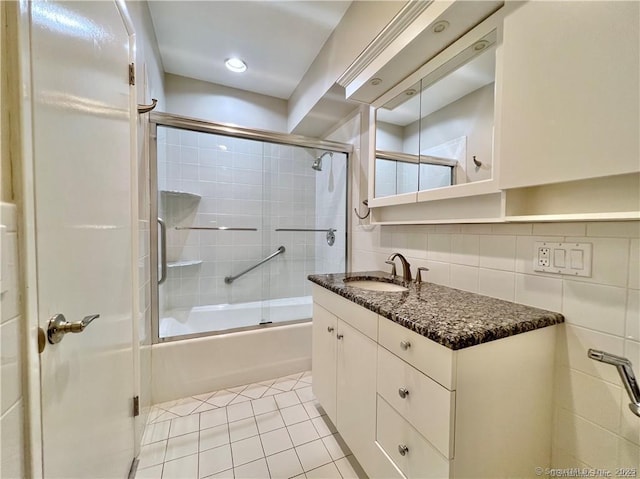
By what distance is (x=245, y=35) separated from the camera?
1882mm

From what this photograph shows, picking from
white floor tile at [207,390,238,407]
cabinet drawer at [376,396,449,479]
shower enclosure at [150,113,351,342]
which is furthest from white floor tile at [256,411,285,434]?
cabinet drawer at [376,396,449,479]

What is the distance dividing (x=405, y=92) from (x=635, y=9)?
921mm

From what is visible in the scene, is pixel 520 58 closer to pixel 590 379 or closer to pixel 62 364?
pixel 590 379

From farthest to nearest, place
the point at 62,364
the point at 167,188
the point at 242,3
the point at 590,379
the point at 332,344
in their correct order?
the point at 167,188 → the point at 242,3 → the point at 332,344 → the point at 590,379 → the point at 62,364

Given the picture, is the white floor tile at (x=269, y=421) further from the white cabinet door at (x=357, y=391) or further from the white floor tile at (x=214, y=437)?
the white cabinet door at (x=357, y=391)

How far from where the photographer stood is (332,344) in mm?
1372

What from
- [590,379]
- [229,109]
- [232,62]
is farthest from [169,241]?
[590,379]

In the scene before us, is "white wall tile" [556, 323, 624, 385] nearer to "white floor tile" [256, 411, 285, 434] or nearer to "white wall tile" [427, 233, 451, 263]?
"white wall tile" [427, 233, 451, 263]

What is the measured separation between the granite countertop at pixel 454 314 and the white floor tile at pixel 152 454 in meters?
1.20

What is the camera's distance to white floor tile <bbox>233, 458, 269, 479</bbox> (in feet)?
3.83

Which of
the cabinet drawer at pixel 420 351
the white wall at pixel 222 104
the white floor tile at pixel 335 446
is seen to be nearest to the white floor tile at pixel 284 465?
the white floor tile at pixel 335 446

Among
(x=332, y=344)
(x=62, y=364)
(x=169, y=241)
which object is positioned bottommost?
(x=332, y=344)

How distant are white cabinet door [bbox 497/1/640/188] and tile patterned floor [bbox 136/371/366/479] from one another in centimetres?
150

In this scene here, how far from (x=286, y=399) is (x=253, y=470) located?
51cm
